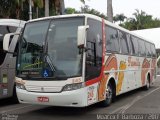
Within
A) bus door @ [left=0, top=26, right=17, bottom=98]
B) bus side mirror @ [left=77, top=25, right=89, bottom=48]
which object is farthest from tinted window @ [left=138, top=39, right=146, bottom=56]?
bus side mirror @ [left=77, top=25, right=89, bottom=48]

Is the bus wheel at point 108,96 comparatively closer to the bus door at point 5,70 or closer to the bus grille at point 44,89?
the bus grille at point 44,89

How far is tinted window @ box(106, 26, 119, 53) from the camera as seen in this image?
41.0 ft

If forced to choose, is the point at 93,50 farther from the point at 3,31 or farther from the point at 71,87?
the point at 3,31

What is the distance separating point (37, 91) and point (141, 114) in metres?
3.22

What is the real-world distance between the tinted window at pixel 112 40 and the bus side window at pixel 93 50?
86 centimetres

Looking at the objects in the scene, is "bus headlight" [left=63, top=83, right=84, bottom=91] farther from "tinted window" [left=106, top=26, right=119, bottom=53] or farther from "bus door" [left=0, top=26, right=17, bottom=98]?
"bus door" [left=0, top=26, right=17, bottom=98]

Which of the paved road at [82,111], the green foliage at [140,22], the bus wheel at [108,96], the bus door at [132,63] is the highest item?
the green foliage at [140,22]

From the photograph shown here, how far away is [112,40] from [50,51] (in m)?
3.21

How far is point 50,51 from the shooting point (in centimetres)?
1053

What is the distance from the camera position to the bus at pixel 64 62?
33.2ft

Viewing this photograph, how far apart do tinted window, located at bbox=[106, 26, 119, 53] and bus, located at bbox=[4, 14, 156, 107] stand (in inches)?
5.5

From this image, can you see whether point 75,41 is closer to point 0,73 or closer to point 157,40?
point 0,73

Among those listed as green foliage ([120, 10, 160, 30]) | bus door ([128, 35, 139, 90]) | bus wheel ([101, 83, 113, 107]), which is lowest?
bus wheel ([101, 83, 113, 107])

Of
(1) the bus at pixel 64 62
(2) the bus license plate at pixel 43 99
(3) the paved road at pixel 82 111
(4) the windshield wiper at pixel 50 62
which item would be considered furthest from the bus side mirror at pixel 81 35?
(3) the paved road at pixel 82 111
